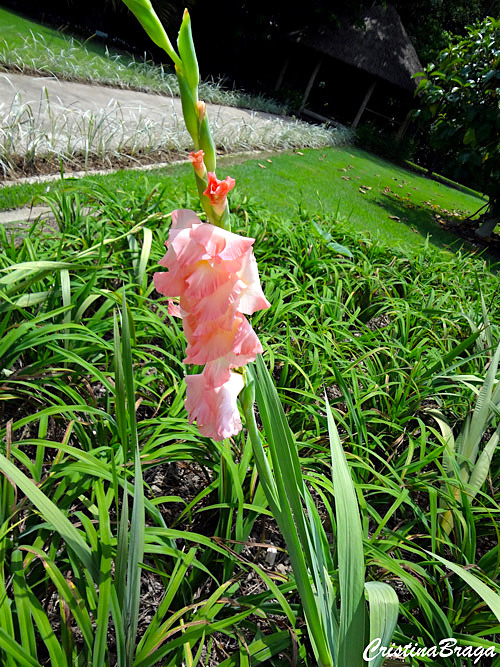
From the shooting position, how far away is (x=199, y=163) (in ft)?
1.41

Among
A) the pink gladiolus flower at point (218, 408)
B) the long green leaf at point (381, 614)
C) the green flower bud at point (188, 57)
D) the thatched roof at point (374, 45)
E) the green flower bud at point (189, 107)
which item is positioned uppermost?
the thatched roof at point (374, 45)

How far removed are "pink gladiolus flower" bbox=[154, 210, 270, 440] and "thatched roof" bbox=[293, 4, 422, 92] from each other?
16212 mm

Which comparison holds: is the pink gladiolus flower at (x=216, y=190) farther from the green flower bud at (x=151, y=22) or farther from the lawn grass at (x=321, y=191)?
the lawn grass at (x=321, y=191)

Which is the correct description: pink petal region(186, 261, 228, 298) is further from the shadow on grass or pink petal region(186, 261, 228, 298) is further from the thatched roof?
the thatched roof

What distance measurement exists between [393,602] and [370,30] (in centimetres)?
1734

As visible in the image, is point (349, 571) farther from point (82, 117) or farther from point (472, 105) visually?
point (472, 105)

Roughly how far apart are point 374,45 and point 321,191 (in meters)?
11.4

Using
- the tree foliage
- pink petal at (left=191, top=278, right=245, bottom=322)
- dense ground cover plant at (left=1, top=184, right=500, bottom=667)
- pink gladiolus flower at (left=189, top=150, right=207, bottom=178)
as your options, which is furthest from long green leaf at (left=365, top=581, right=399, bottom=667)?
Result: the tree foliage

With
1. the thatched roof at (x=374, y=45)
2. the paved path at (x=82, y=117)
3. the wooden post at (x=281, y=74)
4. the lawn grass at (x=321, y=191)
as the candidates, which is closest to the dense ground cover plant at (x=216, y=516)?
the lawn grass at (x=321, y=191)

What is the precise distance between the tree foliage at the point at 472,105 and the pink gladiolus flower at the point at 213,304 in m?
6.70

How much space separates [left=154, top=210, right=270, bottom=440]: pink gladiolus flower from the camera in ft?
1.37

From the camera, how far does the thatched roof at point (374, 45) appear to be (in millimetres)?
13773

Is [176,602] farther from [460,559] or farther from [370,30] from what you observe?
[370,30]

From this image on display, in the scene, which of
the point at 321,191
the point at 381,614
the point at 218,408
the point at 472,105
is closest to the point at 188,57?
the point at 218,408
